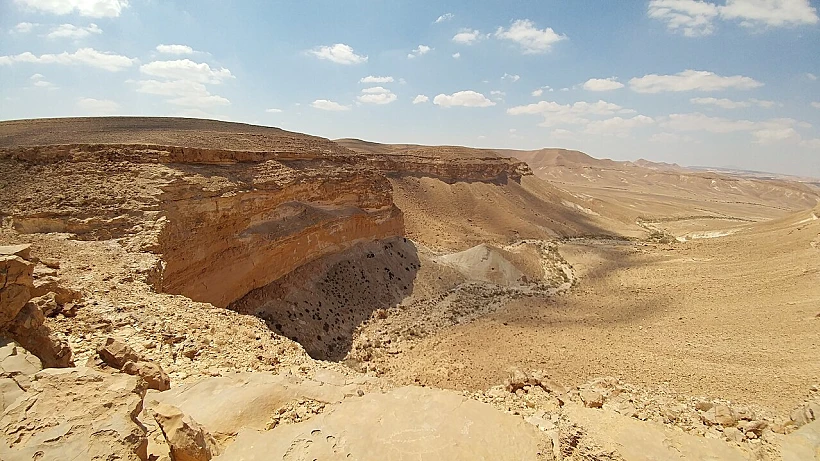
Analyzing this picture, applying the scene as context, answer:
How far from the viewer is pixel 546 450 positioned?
20.4 feet

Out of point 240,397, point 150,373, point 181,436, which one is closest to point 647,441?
point 240,397

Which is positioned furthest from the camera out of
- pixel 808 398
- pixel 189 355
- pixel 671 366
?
pixel 671 366

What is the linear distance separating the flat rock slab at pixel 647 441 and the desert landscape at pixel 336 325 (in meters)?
0.05

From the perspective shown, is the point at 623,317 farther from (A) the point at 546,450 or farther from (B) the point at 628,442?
(A) the point at 546,450

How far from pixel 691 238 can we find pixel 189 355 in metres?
45.1

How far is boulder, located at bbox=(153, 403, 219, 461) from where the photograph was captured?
412 centimetres

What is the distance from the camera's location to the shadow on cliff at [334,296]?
1505cm

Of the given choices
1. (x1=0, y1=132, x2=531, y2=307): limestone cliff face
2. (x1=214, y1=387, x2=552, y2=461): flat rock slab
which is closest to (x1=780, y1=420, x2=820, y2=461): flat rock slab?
(x1=214, y1=387, x2=552, y2=461): flat rock slab

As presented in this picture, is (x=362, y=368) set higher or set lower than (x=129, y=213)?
lower

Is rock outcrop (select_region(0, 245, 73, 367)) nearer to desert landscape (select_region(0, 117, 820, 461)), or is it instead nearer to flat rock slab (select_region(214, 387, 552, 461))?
desert landscape (select_region(0, 117, 820, 461))

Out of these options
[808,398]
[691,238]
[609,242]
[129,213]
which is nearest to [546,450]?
[808,398]

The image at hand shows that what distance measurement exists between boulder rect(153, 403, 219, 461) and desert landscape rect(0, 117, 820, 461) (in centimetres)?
2

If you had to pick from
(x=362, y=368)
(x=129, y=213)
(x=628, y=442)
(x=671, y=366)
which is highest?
(x=129, y=213)

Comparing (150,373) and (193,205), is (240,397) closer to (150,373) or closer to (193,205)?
(150,373)
